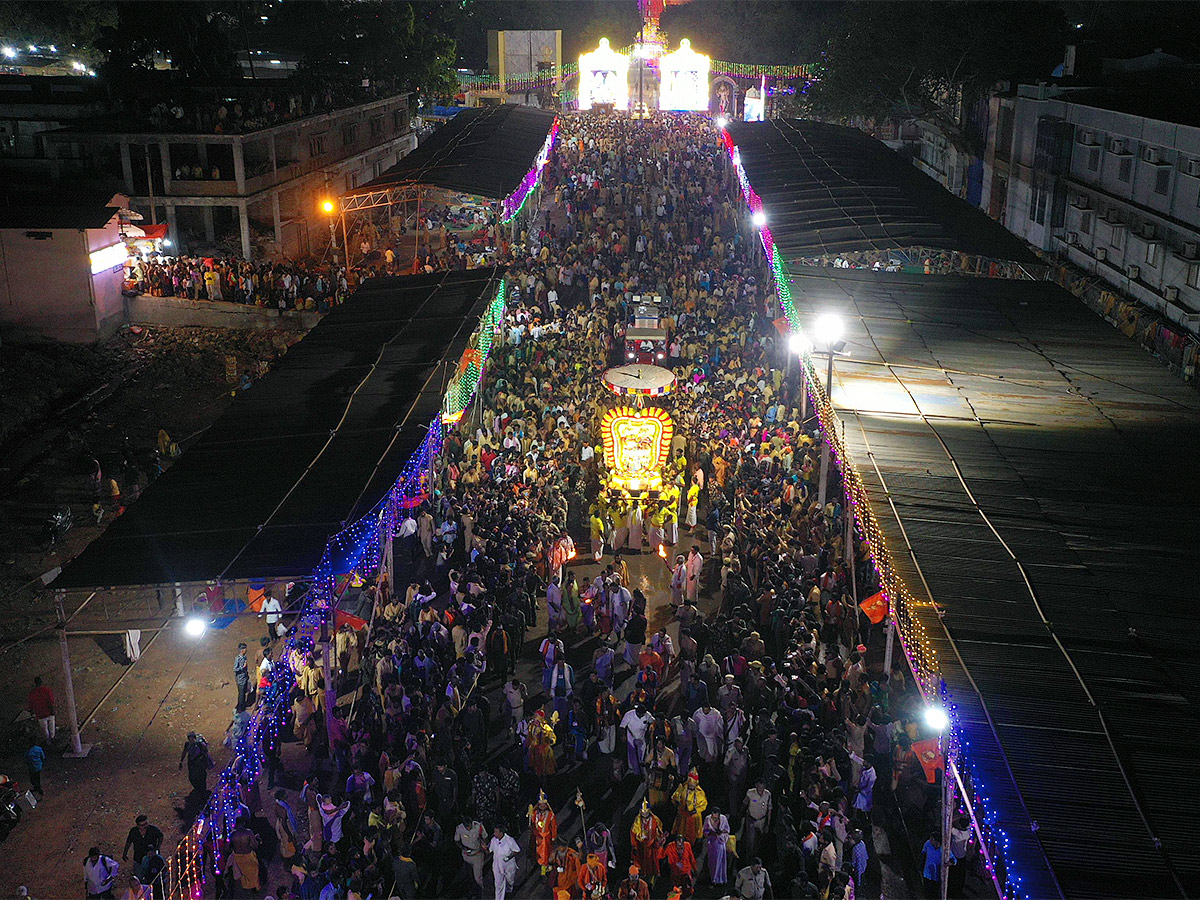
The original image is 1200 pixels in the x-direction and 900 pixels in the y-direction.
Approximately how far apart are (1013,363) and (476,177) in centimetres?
1809

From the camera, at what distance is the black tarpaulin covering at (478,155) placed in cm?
3048

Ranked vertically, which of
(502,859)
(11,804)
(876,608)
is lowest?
(11,804)

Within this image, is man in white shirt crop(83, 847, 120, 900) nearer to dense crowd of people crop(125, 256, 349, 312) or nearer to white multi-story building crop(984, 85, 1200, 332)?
dense crowd of people crop(125, 256, 349, 312)

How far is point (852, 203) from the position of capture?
2825 cm

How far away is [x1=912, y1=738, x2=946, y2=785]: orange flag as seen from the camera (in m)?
11.1

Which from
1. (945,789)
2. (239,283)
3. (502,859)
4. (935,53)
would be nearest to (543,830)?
(502,859)

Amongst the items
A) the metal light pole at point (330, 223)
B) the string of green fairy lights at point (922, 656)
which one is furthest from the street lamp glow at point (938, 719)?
the metal light pole at point (330, 223)

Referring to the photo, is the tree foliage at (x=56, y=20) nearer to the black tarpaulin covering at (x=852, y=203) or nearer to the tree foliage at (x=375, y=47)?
the tree foliage at (x=375, y=47)

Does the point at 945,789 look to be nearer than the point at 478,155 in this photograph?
Yes

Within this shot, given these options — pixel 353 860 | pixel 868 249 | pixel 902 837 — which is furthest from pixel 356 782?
pixel 868 249

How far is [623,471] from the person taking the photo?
55.5 ft

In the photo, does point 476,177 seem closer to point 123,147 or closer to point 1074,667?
point 123,147

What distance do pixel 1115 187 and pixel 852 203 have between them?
6166mm

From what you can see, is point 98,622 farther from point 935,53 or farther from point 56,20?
point 56,20
